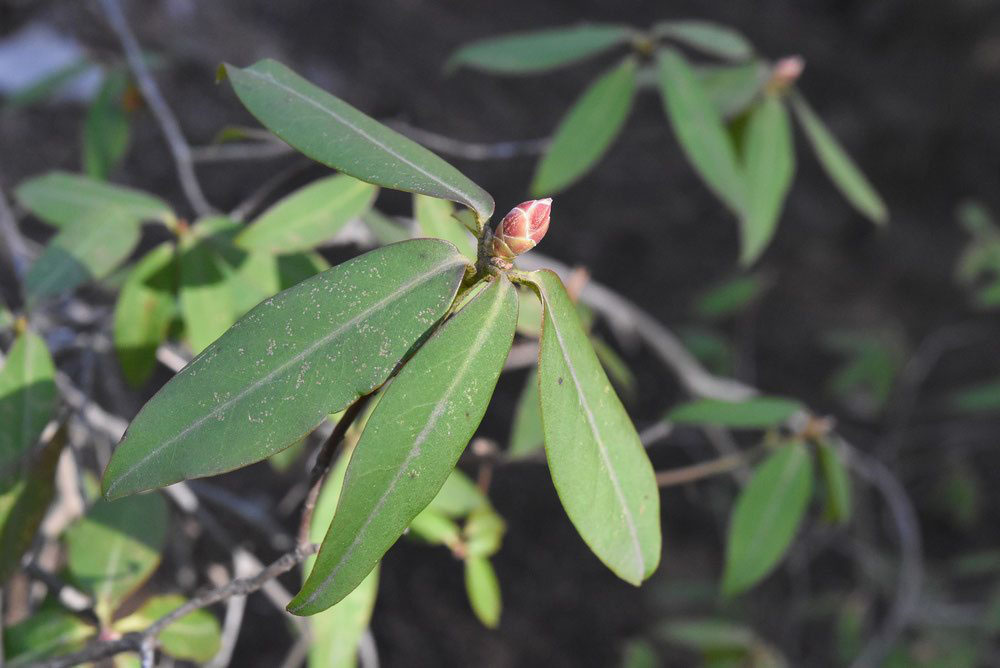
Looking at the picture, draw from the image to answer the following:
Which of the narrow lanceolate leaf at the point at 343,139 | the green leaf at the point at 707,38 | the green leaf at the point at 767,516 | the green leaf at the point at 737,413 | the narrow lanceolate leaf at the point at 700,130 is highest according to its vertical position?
the narrow lanceolate leaf at the point at 343,139

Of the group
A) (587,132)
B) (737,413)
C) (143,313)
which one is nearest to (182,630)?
(143,313)

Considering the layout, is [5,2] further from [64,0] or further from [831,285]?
[831,285]

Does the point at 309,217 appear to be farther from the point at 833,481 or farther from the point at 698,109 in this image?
the point at 833,481

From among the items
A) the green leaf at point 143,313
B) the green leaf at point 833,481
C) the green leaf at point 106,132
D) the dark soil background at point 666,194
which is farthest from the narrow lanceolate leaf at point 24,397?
the dark soil background at point 666,194

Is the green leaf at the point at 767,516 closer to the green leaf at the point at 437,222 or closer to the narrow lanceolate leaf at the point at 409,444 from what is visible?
the green leaf at the point at 437,222

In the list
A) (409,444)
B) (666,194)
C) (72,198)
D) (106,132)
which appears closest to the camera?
(409,444)

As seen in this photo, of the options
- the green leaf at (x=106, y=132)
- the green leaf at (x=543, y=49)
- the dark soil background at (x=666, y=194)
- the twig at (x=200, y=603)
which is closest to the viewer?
the twig at (x=200, y=603)
